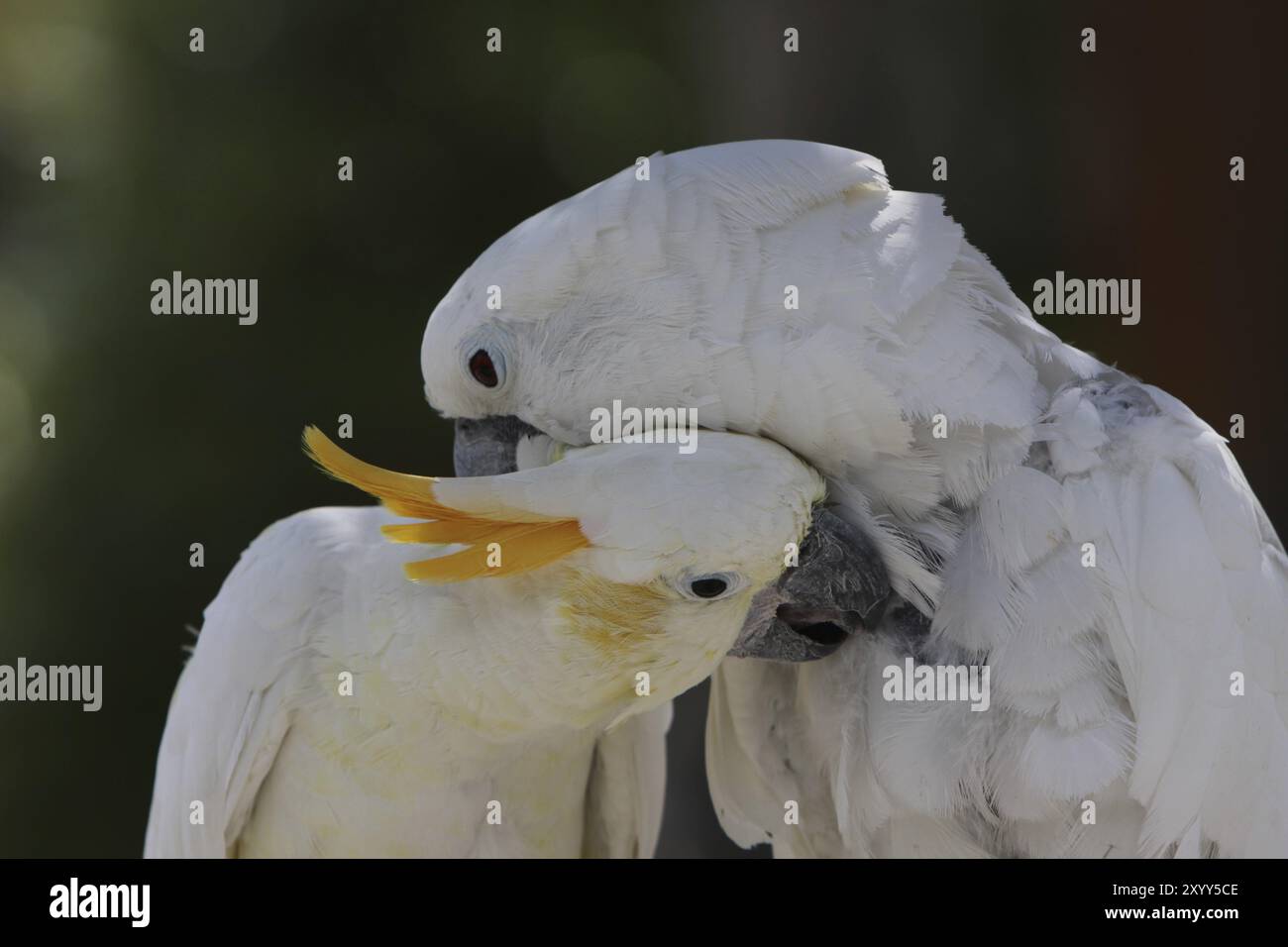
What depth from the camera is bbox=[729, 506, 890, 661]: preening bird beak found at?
2.01 metres

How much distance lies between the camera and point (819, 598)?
2.03m

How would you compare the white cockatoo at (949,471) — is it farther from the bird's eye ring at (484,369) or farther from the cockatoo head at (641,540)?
the cockatoo head at (641,540)

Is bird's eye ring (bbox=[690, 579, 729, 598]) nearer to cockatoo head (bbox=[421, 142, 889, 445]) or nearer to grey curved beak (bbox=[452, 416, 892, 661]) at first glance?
grey curved beak (bbox=[452, 416, 892, 661])

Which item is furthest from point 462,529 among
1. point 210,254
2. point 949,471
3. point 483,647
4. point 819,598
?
point 210,254

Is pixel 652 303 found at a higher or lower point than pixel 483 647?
higher

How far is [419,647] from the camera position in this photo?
84.3 inches

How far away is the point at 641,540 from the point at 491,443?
51 centimetres

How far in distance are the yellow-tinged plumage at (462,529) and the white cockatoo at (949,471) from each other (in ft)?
0.88

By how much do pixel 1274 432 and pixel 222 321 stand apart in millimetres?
3775

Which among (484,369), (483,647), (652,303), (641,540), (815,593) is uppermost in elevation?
(652,303)

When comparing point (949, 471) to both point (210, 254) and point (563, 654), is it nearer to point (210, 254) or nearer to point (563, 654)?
point (563, 654)

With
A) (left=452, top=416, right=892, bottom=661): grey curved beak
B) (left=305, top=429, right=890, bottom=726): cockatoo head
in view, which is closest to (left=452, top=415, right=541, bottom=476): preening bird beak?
(left=452, top=416, right=892, bottom=661): grey curved beak
